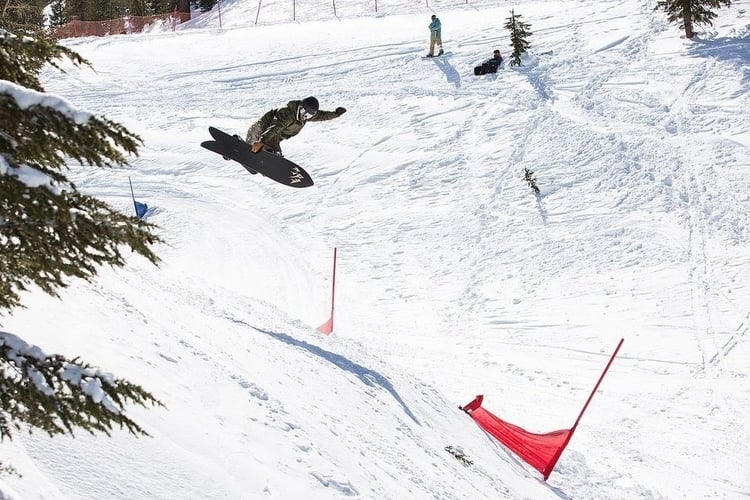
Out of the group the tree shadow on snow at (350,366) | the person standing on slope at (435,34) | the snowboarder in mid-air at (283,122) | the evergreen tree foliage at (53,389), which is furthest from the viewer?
the person standing on slope at (435,34)

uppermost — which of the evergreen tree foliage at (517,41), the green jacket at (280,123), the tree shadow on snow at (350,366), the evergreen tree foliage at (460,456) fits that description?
the evergreen tree foliage at (517,41)

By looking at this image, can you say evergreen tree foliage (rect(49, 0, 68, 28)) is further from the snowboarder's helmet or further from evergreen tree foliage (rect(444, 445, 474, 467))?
evergreen tree foliage (rect(444, 445, 474, 467))

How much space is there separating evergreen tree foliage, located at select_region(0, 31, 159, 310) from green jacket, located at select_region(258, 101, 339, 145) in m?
9.26

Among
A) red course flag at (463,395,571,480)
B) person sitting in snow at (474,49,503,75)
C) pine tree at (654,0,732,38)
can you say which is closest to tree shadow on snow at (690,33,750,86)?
pine tree at (654,0,732,38)

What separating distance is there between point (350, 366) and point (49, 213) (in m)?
7.41

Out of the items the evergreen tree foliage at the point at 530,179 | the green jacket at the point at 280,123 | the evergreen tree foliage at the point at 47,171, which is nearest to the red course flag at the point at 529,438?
the green jacket at the point at 280,123

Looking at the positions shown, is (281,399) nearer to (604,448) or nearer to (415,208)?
(604,448)

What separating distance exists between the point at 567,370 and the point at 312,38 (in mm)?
21175

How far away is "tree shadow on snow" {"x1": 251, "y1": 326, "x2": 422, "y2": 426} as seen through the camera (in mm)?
9461

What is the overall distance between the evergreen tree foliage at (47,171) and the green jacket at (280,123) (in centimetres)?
926

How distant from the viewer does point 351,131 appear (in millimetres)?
21625

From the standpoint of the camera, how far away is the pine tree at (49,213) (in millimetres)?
2824

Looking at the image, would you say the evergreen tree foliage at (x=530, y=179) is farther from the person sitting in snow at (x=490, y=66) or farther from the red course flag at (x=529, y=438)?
the red course flag at (x=529, y=438)

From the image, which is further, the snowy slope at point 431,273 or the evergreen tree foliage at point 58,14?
the evergreen tree foliage at point 58,14
